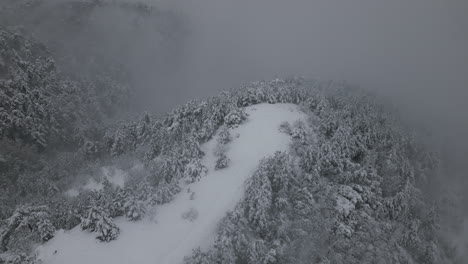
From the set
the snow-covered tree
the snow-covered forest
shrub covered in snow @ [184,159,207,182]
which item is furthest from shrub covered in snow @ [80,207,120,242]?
shrub covered in snow @ [184,159,207,182]

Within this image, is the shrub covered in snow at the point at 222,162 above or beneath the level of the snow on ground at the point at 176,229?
above

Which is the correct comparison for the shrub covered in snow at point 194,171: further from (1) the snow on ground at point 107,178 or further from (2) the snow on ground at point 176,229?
(1) the snow on ground at point 107,178

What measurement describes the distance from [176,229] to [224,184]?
3656 millimetres

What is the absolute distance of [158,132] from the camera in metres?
25.0

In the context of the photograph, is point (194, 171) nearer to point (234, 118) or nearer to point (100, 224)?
point (100, 224)

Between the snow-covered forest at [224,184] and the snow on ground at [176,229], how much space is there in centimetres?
6

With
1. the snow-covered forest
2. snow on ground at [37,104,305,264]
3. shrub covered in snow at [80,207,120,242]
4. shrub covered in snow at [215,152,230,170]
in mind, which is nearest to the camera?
snow on ground at [37,104,305,264]

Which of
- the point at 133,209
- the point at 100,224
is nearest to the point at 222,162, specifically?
the point at 133,209

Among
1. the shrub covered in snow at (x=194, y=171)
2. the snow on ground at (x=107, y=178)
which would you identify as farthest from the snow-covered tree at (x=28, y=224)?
the shrub covered in snow at (x=194, y=171)

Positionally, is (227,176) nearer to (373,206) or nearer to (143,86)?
(373,206)

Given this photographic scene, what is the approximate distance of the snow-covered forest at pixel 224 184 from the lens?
14.6 metres

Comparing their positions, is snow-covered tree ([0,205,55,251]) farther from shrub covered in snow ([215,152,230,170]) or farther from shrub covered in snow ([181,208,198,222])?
shrub covered in snow ([215,152,230,170])

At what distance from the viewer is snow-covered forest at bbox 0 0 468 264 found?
47.9ft

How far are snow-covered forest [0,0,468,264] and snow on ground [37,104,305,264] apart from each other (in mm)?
63
